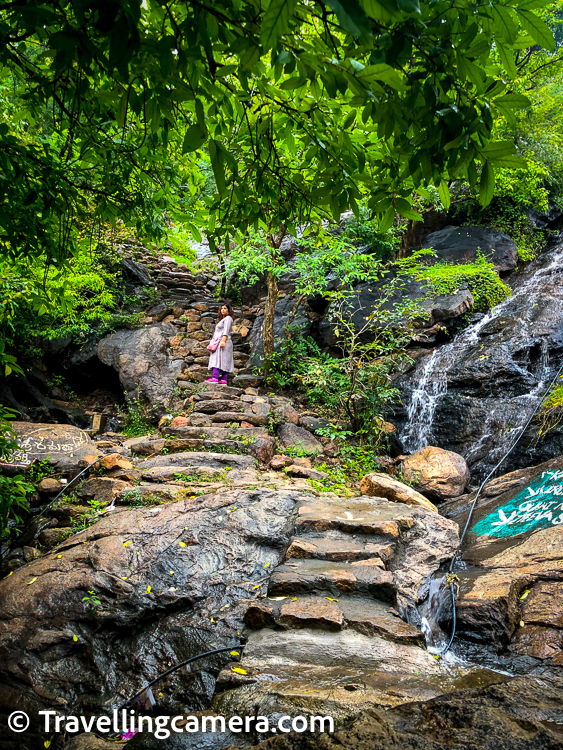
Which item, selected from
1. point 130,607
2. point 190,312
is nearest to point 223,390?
point 190,312

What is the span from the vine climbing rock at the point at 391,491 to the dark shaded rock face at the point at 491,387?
2.20 meters

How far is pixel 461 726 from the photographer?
1.28 metres

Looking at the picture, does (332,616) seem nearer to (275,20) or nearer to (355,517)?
(355,517)

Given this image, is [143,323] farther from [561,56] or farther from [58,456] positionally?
[561,56]

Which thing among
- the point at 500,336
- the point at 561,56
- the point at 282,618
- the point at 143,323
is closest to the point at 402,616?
the point at 282,618

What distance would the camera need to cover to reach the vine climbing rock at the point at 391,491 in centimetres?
528

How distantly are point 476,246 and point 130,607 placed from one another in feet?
39.9

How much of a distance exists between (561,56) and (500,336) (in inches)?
324

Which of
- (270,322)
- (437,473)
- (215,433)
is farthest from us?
(270,322)

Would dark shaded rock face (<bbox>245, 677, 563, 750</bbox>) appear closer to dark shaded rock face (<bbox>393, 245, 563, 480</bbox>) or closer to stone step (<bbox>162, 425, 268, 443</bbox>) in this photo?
stone step (<bbox>162, 425, 268, 443</bbox>)

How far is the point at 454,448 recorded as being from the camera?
7594mm

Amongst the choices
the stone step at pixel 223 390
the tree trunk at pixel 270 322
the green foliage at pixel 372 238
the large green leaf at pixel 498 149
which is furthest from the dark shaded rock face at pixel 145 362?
the large green leaf at pixel 498 149

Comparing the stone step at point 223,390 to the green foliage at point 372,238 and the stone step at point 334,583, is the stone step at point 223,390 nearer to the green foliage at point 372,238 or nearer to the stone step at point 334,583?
the green foliage at point 372,238

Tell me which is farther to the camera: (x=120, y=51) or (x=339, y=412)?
(x=339, y=412)
